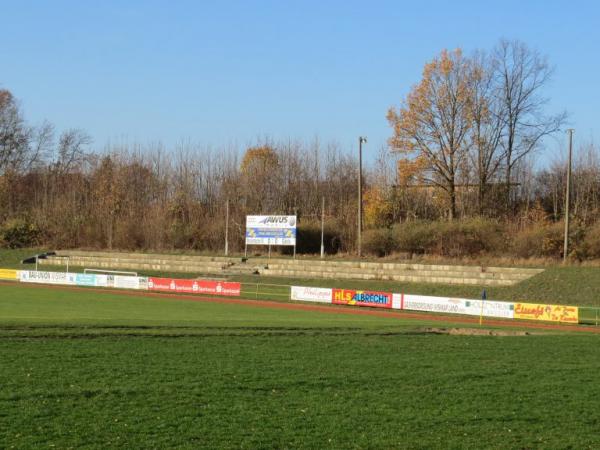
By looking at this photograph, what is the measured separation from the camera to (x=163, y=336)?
22.7 m

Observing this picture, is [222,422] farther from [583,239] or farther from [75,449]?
[583,239]

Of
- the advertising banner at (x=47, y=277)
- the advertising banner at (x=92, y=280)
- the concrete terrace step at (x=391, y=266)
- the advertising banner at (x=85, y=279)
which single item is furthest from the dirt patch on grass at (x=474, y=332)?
the advertising banner at (x=47, y=277)

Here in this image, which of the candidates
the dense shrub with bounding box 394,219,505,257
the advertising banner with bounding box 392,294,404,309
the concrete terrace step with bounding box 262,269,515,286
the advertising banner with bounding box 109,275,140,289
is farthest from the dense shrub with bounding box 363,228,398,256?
the advertising banner with bounding box 392,294,404,309

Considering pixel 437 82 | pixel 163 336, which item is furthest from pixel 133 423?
pixel 437 82

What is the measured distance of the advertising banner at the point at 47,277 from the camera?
179 feet

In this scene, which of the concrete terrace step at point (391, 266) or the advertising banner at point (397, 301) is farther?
the concrete terrace step at point (391, 266)

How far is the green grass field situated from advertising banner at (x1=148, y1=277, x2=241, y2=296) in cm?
2366

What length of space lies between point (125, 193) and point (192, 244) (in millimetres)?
15220

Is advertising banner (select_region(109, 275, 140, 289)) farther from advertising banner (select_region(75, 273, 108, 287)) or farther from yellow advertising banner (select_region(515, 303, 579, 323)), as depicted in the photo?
yellow advertising banner (select_region(515, 303, 579, 323))

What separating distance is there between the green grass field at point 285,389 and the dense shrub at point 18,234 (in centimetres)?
5747

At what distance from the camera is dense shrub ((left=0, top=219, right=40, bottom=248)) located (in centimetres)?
7875

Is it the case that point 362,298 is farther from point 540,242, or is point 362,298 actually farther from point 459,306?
point 540,242

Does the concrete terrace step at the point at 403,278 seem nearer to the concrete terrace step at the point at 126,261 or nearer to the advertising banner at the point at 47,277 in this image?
the concrete terrace step at the point at 126,261

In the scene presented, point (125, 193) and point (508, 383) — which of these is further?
point (125, 193)
